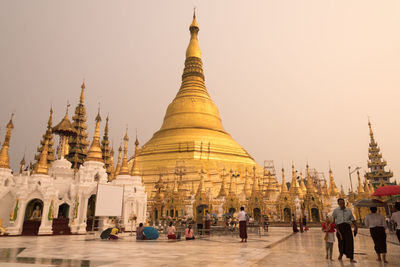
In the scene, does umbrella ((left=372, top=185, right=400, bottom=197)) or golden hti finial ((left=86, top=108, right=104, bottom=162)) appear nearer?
umbrella ((left=372, top=185, right=400, bottom=197))

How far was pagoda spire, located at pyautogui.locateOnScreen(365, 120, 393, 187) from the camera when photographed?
47.2 metres

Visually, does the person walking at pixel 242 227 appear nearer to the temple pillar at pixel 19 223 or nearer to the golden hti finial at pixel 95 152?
the temple pillar at pixel 19 223

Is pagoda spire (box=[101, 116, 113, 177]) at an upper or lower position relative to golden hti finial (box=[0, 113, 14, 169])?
upper

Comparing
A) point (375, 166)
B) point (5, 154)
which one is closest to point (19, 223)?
point (5, 154)

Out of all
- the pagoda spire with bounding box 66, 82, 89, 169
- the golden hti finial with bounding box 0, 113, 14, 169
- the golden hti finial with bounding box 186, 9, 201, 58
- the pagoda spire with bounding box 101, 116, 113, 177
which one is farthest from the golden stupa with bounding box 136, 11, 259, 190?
the golden hti finial with bounding box 0, 113, 14, 169

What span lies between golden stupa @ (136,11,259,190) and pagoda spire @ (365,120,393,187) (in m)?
20.4

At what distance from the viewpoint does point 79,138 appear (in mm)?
34562

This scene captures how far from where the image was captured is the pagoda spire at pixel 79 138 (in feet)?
110

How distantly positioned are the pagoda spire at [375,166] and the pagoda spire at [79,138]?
4256cm

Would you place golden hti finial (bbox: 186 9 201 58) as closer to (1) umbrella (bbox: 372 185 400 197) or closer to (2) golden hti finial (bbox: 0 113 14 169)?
(2) golden hti finial (bbox: 0 113 14 169)

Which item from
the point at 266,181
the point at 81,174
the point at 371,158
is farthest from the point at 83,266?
the point at 371,158

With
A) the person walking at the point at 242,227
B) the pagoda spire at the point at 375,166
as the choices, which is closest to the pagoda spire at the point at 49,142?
the person walking at the point at 242,227

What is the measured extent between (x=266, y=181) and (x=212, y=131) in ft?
38.9

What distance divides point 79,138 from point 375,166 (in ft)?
151
